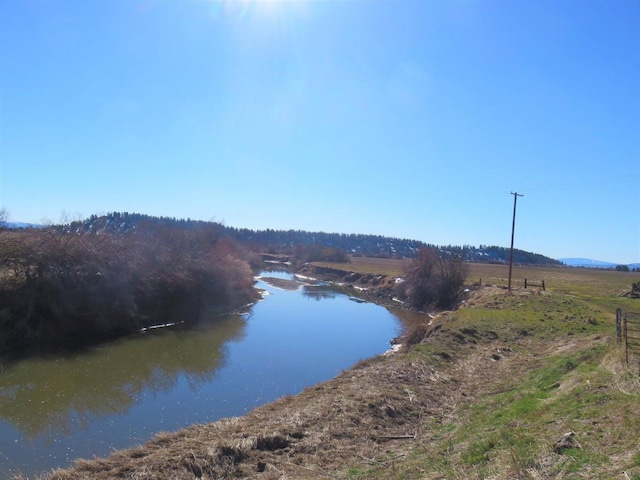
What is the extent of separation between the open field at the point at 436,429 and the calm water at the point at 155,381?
385cm

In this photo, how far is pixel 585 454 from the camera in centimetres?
613

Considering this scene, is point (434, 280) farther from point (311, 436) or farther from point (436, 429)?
point (311, 436)

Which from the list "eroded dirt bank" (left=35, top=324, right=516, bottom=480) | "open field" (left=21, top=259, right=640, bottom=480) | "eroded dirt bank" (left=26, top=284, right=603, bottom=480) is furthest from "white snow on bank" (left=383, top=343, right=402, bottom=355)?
"eroded dirt bank" (left=35, top=324, right=516, bottom=480)

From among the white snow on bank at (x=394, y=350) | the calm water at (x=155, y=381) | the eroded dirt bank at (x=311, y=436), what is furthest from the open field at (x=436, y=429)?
the white snow on bank at (x=394, y=350)

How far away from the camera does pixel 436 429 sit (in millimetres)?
10719

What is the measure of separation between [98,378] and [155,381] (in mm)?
2776

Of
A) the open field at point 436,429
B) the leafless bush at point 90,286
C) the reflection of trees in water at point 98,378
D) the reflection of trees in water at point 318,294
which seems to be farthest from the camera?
the reflection of trees in water at point 318,294

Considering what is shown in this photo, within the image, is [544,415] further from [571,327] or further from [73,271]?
[73,271]

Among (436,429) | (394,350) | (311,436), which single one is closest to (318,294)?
(394,350)

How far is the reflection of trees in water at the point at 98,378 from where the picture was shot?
1559 cm

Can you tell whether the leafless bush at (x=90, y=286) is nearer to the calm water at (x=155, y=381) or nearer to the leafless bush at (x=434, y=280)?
the calm water at (x=155, y=381)

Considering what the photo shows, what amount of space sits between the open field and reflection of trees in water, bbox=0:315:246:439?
7117 mm

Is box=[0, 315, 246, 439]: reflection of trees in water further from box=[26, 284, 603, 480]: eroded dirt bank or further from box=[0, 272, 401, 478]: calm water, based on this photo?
box=[26, 284, 603, 480]: eroded dirt bank

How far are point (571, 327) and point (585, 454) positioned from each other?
713 inches
